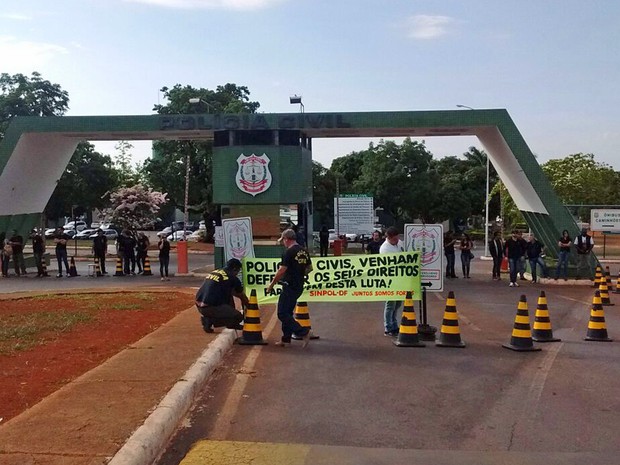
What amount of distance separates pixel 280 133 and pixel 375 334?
12661 mm

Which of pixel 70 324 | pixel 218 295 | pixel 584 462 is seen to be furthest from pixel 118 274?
pixel 584 462

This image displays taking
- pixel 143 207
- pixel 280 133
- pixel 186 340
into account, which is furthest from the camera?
pixel 143 207

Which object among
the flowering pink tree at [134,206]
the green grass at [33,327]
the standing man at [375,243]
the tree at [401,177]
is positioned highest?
the tree at [401,177]

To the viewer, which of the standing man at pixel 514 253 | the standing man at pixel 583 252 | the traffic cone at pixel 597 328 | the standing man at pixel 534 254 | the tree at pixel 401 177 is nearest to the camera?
the traffic cone at pixel 597 328

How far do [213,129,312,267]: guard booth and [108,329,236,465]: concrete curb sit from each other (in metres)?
14.3

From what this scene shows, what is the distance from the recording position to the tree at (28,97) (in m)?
48.4

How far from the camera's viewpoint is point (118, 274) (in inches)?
971

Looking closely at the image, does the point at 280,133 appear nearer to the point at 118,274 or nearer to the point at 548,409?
the point at 118,274

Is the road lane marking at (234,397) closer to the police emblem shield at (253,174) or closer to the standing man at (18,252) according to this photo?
the police emblem shield at (253,174)

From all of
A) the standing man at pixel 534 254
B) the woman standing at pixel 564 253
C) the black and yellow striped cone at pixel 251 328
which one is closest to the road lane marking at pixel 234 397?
the black and yellow striped cone at pixel 251 328

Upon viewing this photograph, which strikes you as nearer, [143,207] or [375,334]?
[375,334]

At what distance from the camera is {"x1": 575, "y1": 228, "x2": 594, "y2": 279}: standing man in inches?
846

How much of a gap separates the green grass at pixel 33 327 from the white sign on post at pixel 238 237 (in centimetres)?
321

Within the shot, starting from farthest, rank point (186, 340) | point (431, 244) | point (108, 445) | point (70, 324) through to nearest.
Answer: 1. point (70, 324)
2. point (431, 244)
3. point (186, 340)
4. point (108, 445)
